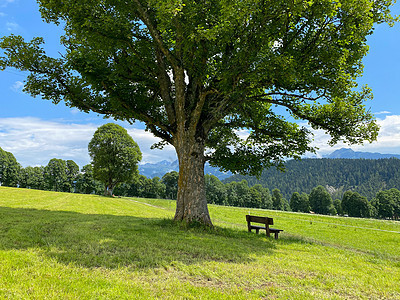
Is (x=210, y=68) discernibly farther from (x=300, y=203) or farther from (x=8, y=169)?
(x=300, y=203)

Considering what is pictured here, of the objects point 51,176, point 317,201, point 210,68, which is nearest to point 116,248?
point 210,68

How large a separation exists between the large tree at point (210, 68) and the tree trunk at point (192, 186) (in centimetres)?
6

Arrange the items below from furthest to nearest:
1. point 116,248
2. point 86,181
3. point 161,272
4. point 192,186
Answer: point 86,181, point 192,186, point 116,248, point 161,272

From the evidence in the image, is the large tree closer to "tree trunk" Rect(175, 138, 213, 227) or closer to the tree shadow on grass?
"tree trunk" Rect(175, 138, 213, 227)

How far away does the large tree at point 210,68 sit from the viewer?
10594 millimetres

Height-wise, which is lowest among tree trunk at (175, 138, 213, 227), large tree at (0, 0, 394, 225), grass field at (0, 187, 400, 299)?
grass field at (0, 187, 400, 299)

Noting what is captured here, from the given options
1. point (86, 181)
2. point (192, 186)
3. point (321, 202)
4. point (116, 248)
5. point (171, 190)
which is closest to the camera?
point (116, 248)

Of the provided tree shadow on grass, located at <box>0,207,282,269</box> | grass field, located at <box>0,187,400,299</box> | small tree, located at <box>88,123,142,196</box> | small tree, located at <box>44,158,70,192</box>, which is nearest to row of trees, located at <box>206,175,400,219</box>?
small tree, located at <box>44,158,70,192</box>

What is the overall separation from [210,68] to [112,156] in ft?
136

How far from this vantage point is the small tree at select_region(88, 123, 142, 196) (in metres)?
49.3

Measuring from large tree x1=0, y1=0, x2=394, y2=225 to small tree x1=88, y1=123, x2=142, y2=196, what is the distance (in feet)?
116

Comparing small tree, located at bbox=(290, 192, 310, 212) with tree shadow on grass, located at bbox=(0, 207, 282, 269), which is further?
small tree, located at bbox=(290, 192, 310, 212)

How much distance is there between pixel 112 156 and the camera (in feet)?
164

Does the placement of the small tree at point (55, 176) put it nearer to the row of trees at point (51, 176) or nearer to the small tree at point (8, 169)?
the row of trees at point (51, 176)
